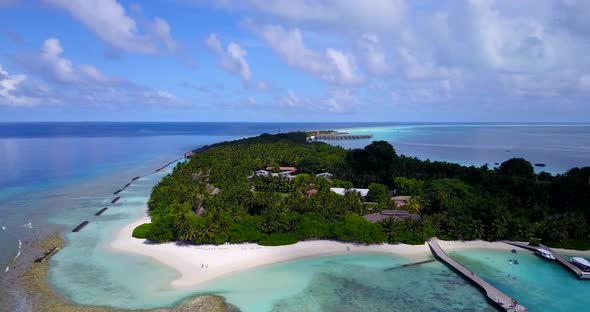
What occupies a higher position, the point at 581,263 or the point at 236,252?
the point at 581,263

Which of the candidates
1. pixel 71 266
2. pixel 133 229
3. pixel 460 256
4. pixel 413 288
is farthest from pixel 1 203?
pixel 460 256

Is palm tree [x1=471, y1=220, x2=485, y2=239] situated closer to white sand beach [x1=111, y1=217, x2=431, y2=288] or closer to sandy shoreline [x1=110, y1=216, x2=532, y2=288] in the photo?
sandy shoreline [x1=110, y1=216, x2=532, y2=288]

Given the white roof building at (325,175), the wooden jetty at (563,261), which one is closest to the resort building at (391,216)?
the wooden jetty at (563,261)

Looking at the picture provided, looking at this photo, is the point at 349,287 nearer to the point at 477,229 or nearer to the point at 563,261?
the point at 477,229

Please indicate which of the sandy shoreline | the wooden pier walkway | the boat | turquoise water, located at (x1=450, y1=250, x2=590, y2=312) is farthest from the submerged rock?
the boat

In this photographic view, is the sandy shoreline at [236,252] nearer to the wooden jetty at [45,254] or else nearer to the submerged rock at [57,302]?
the submerged rock at [57,302]

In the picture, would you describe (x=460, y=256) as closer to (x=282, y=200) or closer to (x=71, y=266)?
(x=282, y=200)

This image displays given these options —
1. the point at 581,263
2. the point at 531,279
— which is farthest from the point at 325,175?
the point at 581,263
